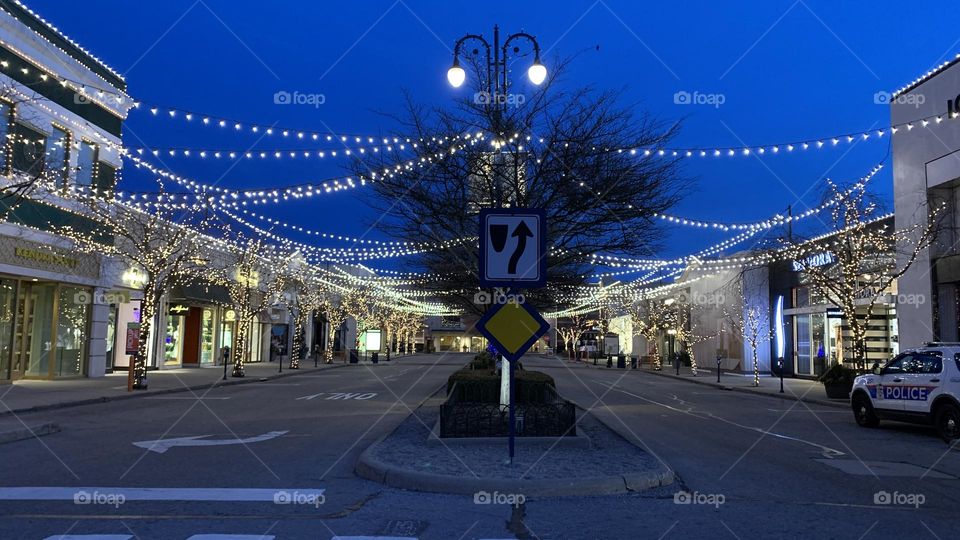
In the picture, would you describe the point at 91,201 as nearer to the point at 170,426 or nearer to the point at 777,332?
the point at 170,426

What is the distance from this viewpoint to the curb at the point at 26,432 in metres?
12.2

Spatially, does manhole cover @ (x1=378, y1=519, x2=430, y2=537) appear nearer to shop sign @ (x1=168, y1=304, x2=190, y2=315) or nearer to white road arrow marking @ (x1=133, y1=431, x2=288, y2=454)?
white road arrow marking @ (x1=133, y1=431, x2=288, y2=454)

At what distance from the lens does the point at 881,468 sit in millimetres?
10672

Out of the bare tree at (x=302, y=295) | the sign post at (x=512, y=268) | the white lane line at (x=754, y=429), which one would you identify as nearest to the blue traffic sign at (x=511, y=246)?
the sign post at (x=512, y=268)

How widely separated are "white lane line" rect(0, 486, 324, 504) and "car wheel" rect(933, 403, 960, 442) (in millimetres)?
11523

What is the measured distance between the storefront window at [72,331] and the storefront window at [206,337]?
1448 cm

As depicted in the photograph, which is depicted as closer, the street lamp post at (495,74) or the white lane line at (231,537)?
the white lane line at (231,537)

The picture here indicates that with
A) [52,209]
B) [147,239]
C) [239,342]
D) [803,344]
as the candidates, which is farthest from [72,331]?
[803,344]

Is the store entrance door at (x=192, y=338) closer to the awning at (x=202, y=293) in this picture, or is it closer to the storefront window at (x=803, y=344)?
the awning at (x=202, y=293)

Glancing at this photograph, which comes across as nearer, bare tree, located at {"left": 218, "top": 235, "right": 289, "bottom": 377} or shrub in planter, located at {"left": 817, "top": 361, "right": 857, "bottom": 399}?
shrub in planter, located at {"left": 817, "top": 361, "right": 857, "bottom": 399}

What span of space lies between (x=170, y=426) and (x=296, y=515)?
8.59m

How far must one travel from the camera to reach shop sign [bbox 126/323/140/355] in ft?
77.6

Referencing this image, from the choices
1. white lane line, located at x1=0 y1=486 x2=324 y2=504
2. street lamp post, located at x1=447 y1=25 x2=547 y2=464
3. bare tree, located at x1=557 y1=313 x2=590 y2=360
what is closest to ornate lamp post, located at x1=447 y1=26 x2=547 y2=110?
street lamp post, located at x1=447 y1=25 x2=547 y2=464

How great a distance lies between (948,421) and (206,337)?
37.7 metres
